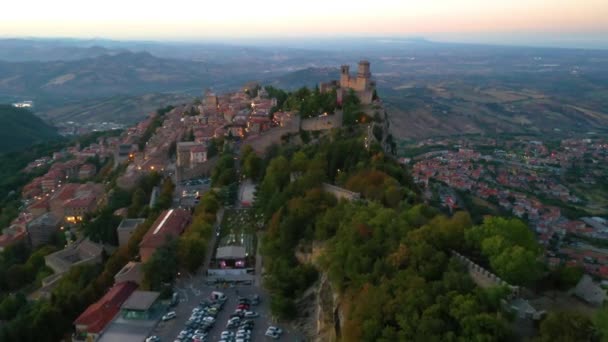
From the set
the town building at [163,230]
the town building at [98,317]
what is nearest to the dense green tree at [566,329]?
the town building at [98,317]

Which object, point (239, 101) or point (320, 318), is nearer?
point (320, 318)

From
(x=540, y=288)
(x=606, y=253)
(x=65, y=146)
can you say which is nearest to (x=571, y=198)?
(x=606, y=253)

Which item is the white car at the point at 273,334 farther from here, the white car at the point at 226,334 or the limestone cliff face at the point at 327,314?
the limestone cliff face at the point at 327,314

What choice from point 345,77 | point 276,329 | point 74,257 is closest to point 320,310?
point 276,329

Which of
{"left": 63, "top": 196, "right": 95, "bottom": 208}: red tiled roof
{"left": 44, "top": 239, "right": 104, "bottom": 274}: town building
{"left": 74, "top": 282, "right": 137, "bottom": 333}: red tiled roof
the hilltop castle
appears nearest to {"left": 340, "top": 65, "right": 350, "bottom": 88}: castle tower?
the hilltop castle

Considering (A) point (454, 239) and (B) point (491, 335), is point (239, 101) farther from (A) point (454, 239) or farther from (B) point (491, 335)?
(B) point (491, 335)

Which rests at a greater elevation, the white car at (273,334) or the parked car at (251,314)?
the white car at (273,334)
